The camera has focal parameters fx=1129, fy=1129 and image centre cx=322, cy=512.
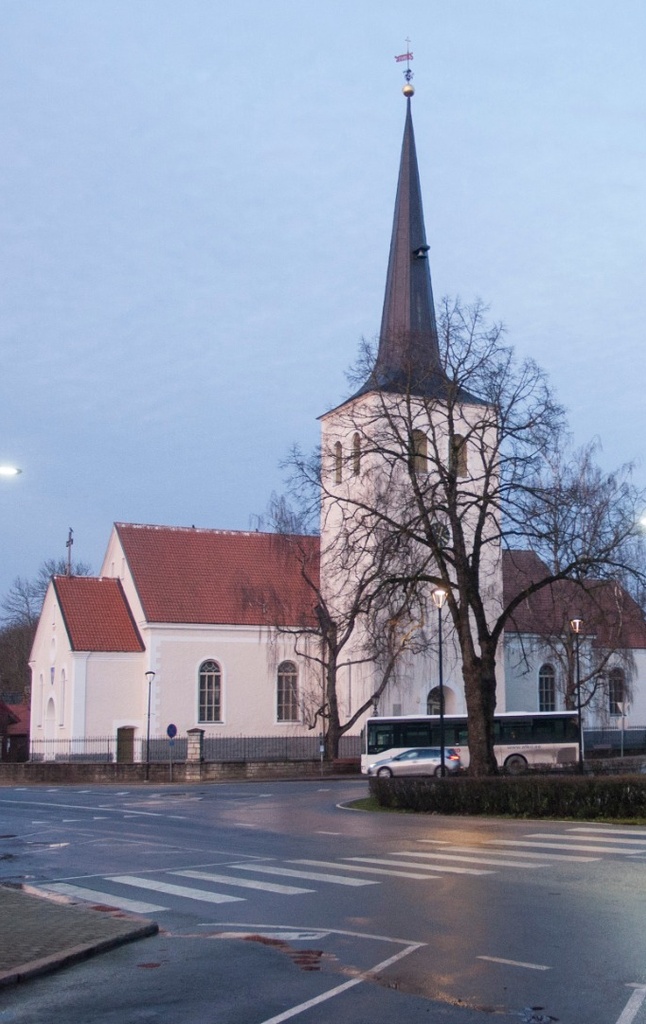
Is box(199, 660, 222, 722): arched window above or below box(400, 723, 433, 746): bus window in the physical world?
above

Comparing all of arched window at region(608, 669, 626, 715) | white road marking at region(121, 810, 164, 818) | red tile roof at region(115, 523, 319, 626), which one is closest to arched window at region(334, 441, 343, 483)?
white road marking at region(121, 810, 164, 818)

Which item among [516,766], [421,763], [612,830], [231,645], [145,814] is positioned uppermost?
Answer: [231,645]

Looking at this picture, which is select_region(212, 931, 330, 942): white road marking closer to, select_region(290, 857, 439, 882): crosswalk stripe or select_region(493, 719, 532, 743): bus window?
select_region(290, 857, 439, 882): crosswalk stripe

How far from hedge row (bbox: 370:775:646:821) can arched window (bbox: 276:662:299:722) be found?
30.2 meters

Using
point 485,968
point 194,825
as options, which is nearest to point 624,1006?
point 485,968

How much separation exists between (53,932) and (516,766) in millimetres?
29897

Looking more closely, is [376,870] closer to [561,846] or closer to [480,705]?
[561,846]

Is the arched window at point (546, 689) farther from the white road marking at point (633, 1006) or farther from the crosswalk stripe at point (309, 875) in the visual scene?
the white road marking at point (633, 1006)

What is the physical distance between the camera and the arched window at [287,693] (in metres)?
59.1

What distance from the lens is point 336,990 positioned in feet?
27.0

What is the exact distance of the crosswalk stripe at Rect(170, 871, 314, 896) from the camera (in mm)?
13652

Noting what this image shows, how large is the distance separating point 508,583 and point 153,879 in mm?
40757

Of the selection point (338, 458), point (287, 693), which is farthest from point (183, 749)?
point (338, 458)

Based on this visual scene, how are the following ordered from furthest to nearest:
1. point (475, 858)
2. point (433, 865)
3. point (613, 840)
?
1. point (613, 840)
2. point (475, 858)
3. point (433, 865)
